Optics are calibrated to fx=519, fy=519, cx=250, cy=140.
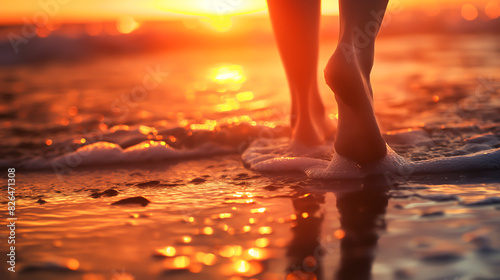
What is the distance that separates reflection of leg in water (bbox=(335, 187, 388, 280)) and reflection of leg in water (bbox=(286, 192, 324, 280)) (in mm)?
57

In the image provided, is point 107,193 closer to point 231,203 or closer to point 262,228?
point 231,203

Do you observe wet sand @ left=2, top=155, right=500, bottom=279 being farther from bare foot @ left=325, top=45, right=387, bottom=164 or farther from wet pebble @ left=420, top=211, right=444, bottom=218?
bare foot @ left=325, top=45, right=387, bottom=164

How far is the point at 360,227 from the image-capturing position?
1337 millimetres

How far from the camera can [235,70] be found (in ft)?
21.3

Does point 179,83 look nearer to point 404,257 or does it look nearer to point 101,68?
point 101,68

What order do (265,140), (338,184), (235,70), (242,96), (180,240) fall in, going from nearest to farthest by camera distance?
(180,240) → (338,184) → (265,140) → (242,96) → (235,70)

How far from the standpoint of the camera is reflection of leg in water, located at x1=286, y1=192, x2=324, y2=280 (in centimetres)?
110

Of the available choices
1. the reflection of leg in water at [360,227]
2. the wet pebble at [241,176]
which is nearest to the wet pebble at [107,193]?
the wet pebble at [241,176]

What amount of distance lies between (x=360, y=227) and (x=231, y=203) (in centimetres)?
44

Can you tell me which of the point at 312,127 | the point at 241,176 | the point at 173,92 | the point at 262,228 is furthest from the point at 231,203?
the point at 173,92

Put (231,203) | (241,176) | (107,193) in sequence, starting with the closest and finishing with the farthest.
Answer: (231,203) < (107,193) < (241,176)

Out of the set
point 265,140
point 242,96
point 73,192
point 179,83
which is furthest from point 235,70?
point 73,192

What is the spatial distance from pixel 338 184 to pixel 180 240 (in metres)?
0.67

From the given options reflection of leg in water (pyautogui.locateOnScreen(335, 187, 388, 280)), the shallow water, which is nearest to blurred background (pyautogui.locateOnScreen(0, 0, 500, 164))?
the shallow water
